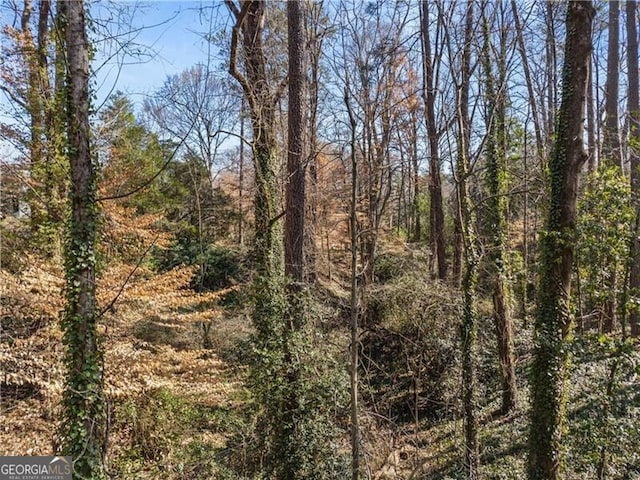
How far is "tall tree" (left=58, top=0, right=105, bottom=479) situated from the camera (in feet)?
13.3

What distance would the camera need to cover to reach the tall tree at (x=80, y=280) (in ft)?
13.3

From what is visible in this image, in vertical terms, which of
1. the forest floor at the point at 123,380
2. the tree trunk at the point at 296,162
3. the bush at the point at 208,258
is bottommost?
the forest floor at the point at 123,380

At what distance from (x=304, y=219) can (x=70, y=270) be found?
3369 millimetres

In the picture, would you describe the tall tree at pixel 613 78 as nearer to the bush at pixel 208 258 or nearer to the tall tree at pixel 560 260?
the tall tree at pixel 560 260

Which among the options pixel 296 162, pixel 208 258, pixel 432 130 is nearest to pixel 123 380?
pixel 296 162

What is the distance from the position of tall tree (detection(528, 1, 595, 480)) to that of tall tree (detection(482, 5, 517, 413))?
8.71 ft

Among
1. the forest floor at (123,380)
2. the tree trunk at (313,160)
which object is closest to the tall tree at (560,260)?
the tree trunk at (313,160)

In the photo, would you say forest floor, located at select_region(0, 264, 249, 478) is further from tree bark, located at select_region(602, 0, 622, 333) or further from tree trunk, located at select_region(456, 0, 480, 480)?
tree bark, located at select_region(602, 0, 622, 333)

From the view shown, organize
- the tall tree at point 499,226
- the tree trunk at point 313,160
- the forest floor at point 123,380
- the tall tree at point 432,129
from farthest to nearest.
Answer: the tall tree at point 432,129
the tall tree at point 499,226
the tree trunk at point 313,160
the forest floor at point 123,380

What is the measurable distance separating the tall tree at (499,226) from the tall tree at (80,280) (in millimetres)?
6674

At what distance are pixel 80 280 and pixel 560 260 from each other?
552 centimetres

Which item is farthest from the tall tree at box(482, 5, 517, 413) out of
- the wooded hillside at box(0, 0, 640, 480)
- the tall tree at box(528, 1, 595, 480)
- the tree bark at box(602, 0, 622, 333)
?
the tree bark at box(602, 0, 622, 333)

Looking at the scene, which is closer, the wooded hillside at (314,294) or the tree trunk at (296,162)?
the wooded hillside at (314,294)

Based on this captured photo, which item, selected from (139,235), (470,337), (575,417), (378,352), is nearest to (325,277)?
(378,352)
